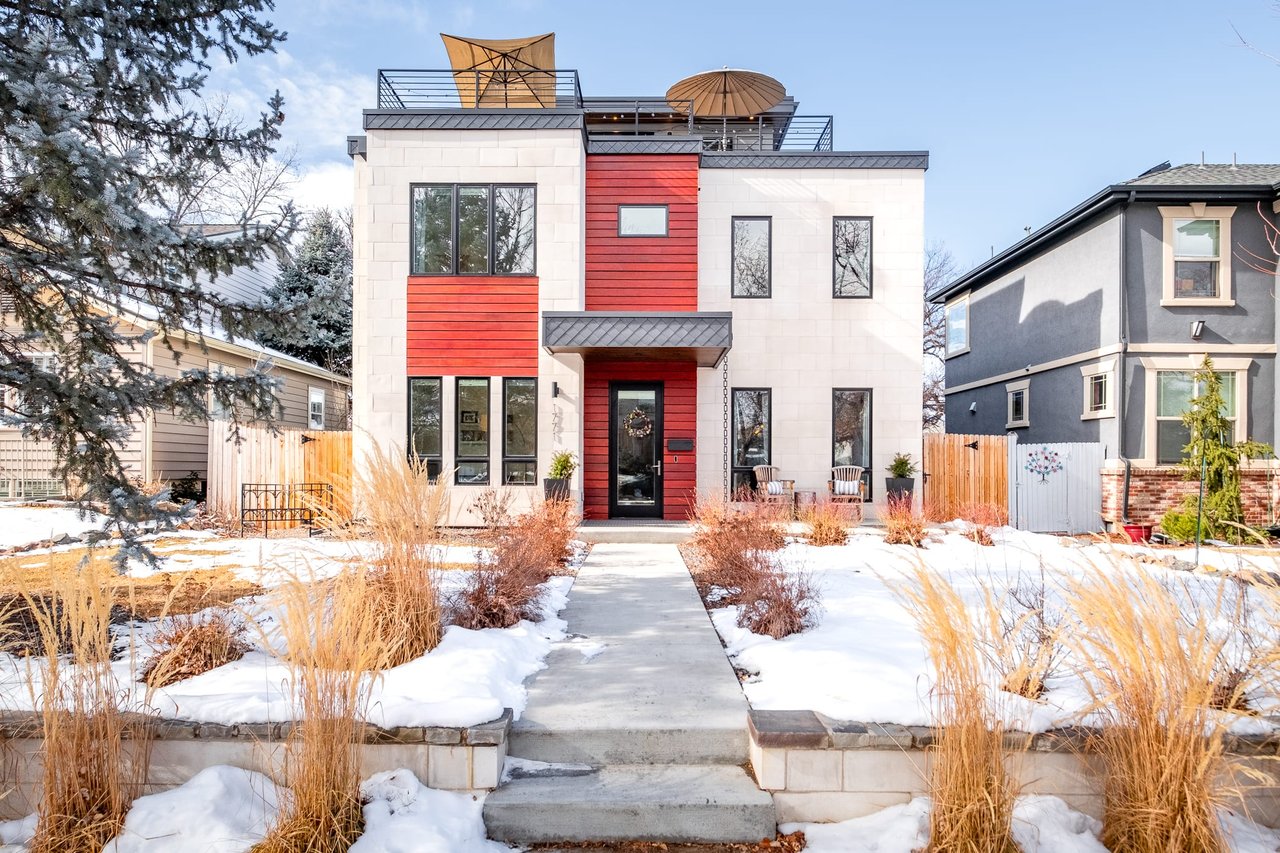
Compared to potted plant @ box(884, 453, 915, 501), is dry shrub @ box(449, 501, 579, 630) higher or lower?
lower

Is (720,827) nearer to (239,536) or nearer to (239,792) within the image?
(239,792)

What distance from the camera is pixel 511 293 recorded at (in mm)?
11109

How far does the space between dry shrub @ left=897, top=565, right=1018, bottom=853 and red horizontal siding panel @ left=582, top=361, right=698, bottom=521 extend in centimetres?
906

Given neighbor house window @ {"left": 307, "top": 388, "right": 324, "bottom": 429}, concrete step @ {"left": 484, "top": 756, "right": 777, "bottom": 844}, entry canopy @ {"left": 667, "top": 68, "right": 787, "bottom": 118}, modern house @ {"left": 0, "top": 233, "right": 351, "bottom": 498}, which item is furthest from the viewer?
neighbor house window @ {"left": 307, "top": 388, "right": 324, "bottom": 429}

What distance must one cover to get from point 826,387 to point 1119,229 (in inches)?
241

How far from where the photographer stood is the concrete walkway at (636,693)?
3393 millimetres

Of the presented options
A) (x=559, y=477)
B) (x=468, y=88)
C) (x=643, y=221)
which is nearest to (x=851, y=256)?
(x=643, y=221)

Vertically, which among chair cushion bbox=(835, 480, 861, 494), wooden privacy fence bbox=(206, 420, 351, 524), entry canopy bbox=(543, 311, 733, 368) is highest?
entry canopy bbox=(543, 311, 733, 368)

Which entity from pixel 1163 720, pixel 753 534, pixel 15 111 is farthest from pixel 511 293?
pixel 1163 720

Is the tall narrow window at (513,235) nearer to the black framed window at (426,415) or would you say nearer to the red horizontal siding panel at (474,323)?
the red horizontal siding panel at (474,323)

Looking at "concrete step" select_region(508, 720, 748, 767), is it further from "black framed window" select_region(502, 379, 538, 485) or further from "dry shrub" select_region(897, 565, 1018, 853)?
"black framed window" select_region(502, 379, 538, 485)

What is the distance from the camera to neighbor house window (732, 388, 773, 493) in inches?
471

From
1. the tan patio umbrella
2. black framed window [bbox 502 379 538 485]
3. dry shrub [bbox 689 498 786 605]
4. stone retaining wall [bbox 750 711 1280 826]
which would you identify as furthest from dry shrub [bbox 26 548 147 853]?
the tan patio umbrella

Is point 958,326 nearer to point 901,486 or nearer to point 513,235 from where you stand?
point 901,486
